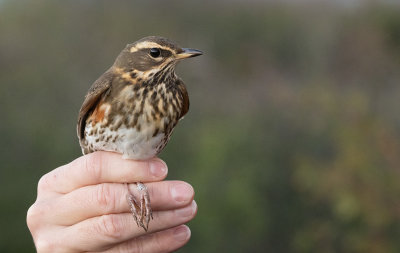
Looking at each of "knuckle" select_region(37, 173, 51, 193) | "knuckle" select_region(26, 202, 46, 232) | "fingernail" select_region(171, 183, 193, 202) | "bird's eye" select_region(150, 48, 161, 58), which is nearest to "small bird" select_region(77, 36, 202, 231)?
"bird's eye" select_region(150, 48, 161, 58)

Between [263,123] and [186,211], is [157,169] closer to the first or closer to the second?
[186,211]

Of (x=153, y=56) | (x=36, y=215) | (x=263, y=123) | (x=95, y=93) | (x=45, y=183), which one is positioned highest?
(x=153, y=56)

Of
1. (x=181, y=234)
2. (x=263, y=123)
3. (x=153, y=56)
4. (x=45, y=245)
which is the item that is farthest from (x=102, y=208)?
(x=263, y=123)

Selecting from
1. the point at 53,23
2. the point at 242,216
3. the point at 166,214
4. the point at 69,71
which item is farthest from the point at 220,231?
the point at 53,23

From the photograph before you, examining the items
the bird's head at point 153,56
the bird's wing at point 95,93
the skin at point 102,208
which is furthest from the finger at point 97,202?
the bird's head at point 153,56

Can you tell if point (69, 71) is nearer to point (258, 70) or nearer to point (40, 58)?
point (40, 58)
